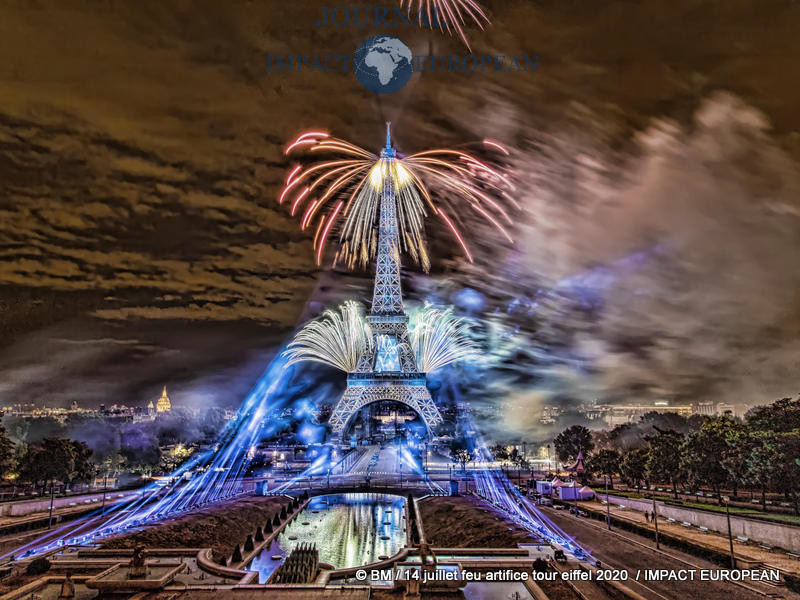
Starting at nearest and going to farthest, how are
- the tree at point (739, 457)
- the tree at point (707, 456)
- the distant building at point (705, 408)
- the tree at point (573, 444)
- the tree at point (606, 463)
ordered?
the tree at point (739, 457) < the tree at point (707, 456) < the tree at point (606, 463) < the tree at point (573, 444) < the distant building at point (705, 408)

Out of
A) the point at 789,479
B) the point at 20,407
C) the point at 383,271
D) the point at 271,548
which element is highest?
the point at 383,271

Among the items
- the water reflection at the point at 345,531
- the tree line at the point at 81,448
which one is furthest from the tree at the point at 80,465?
the water reflection at the point at 345,531

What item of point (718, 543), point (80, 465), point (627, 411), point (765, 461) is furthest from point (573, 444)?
point (627, 411)

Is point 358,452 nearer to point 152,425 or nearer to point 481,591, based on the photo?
point 152,425

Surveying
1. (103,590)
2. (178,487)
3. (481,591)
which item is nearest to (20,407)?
(178,487)

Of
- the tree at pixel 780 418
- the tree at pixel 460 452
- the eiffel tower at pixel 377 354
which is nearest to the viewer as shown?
the tree at pixel 780 418

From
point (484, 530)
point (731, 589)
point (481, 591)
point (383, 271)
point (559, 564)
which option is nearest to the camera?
point (481, 591)

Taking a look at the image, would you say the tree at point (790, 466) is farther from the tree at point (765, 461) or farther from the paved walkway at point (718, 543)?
the paved walkway at point (718, 543)
